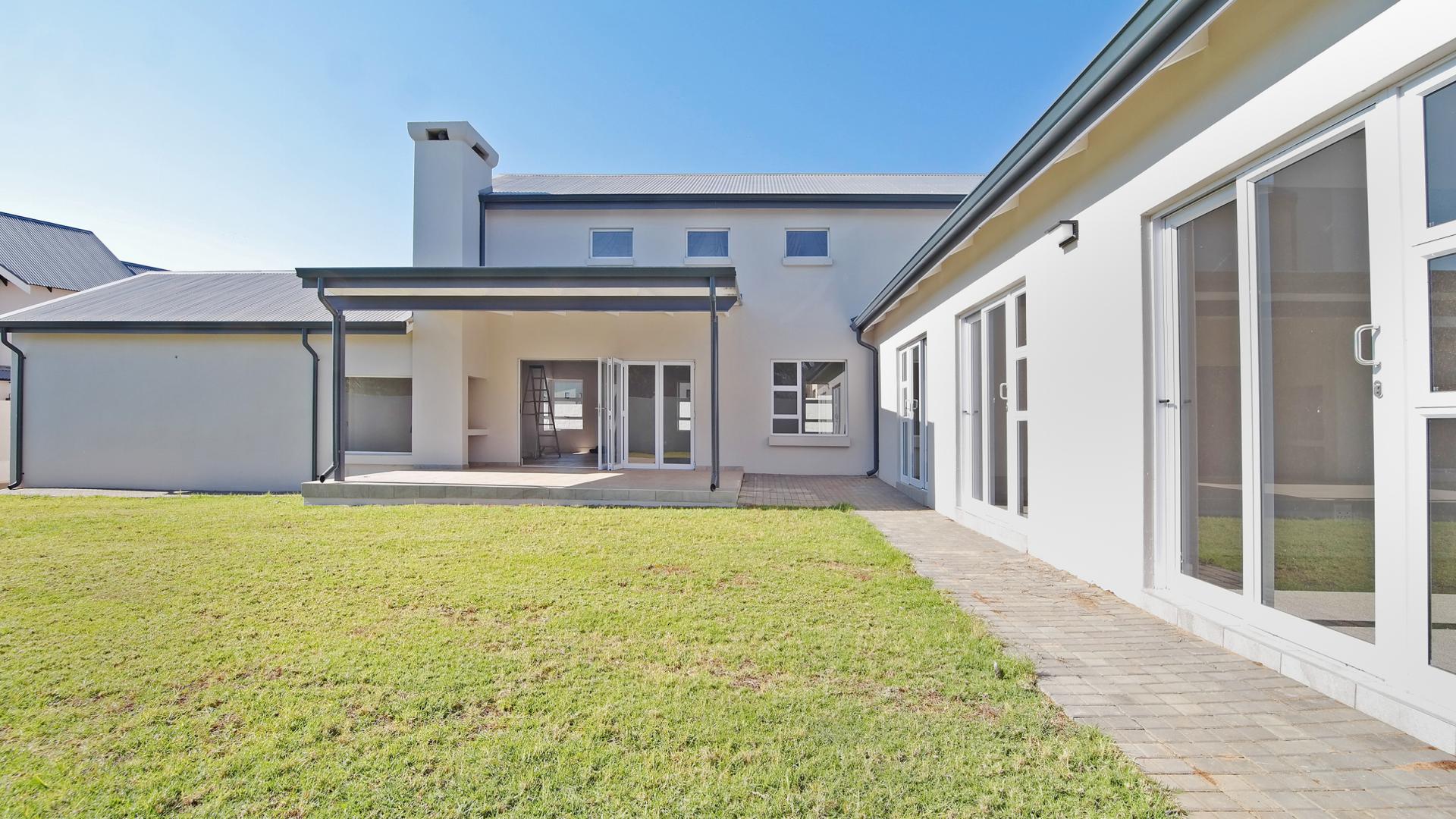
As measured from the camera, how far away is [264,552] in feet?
18.6

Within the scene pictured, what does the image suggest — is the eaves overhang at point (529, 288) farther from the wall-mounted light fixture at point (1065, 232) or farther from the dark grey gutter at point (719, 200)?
the wall-mounted light fixture at point (1065, 232)

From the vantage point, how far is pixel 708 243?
43.0ft

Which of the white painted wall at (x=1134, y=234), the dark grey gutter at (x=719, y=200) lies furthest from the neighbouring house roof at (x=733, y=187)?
the white painted wall at (x=1134, y=234)

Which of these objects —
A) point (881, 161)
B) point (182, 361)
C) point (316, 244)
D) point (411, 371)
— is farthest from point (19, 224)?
point (881, 161)

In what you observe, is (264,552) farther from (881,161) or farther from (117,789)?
(881,161)

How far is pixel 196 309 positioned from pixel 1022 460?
14.2 m

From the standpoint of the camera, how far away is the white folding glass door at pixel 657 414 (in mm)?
Result: 12102

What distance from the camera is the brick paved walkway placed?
199cm

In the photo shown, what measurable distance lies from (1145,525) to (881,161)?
1720cm

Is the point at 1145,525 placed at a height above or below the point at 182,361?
below

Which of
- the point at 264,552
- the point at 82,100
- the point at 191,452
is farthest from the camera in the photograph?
the point at 191,452

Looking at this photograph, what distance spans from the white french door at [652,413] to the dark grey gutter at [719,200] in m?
3.42

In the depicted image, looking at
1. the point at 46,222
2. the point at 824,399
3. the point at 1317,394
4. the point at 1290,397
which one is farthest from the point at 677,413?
the point at 46,222

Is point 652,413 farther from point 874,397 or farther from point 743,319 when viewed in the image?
point 874,397
